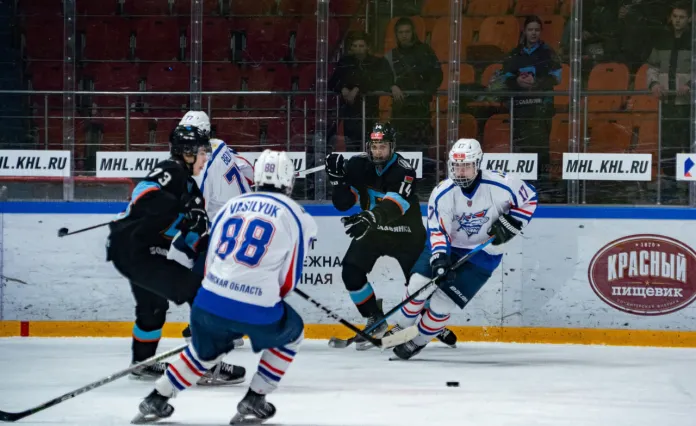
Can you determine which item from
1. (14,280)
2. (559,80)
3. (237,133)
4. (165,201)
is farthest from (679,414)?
(14,280)

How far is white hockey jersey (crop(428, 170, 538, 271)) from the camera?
562cm

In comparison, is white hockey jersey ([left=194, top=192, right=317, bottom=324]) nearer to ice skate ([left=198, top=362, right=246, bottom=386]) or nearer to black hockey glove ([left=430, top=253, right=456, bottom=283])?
ice skate ([left=198, top=362, right=246, bottom=386])

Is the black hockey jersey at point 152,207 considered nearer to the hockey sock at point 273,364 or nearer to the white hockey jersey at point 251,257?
the white hockey jersey at point 251,257

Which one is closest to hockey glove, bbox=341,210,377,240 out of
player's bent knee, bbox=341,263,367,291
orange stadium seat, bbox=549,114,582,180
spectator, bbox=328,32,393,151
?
player's bent knee, bbox=341,263,367,291

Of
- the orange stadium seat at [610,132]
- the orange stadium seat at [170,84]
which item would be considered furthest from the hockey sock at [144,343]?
the orange stadium seat at [610,132]

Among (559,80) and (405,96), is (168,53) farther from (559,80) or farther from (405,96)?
(559,80)

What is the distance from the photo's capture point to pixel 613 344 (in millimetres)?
6191

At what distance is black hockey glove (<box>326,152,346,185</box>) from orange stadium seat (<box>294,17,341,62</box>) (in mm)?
789

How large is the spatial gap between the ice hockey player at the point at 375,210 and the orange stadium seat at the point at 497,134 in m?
0.59

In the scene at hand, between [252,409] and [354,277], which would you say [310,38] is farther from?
[252,409]

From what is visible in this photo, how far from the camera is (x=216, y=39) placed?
689 centimetres

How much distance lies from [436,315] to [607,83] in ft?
6.31

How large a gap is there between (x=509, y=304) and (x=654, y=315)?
2.74ft

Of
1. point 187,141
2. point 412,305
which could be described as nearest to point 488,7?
point 412,305
